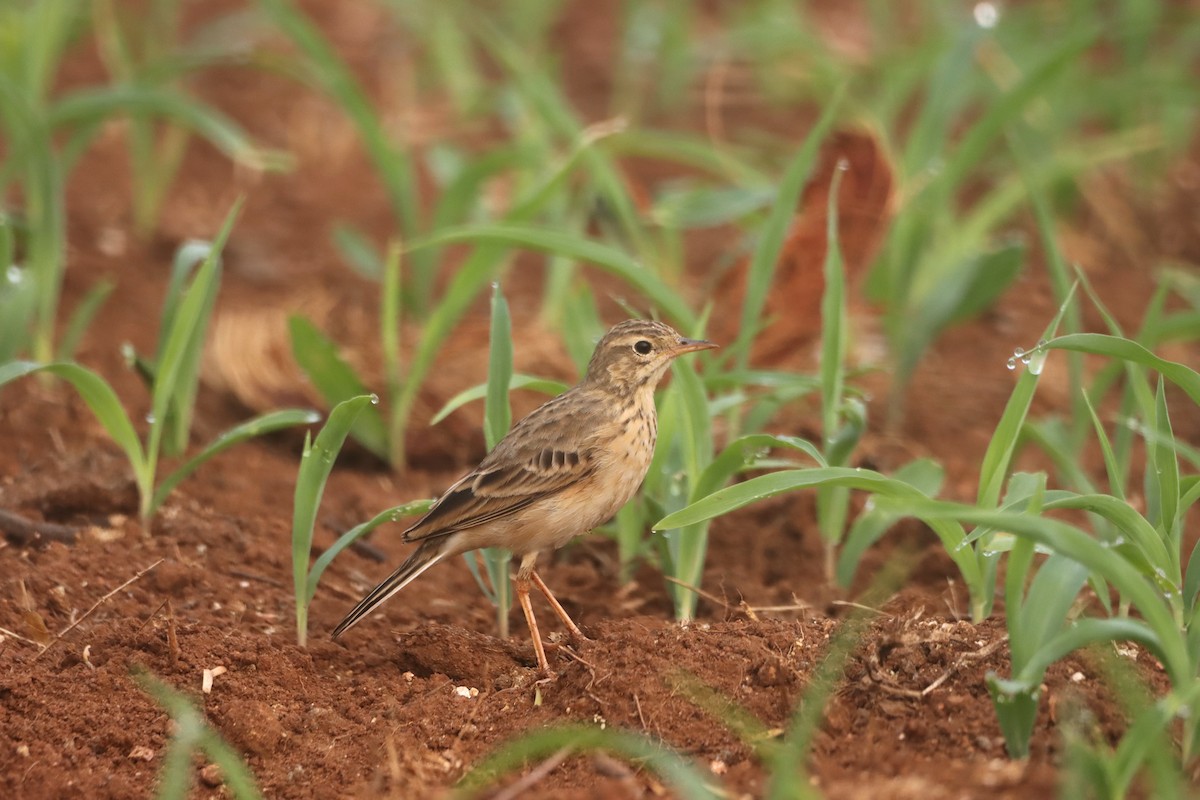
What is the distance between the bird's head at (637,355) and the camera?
4.88 meters

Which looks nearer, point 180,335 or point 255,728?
point 255,728

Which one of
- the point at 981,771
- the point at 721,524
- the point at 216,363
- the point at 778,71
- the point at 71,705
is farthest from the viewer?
the point at 778,71

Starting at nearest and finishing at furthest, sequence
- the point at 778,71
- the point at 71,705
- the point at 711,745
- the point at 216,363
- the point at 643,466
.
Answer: the point at 711,745 → the point at 71,705 → the point at 643,466 → the point at 216,363 → the point at 778,71

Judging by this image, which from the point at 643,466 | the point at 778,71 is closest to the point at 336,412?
the point at 643,466

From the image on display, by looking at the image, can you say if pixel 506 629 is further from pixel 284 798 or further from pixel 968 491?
pixel 968 491

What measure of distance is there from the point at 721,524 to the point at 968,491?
968mm

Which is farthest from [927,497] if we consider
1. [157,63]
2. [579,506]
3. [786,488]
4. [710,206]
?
[157,63]

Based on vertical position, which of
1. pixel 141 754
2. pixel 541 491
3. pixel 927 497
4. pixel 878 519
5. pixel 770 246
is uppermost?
pixel 770 246

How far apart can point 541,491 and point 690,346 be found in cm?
69

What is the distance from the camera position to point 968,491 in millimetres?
5680

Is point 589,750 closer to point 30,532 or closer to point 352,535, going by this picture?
point 352,535

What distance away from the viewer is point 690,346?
4824 millimetres

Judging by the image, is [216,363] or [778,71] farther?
[778,71]

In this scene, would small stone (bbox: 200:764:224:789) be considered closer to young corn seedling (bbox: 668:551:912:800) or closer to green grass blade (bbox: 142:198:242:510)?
young corn seedling (bbox: 668:551:912:800)
